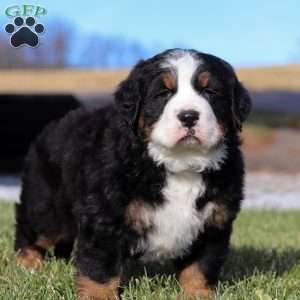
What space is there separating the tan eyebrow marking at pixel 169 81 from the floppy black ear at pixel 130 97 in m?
0.23

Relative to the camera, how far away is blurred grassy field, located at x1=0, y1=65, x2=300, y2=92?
1185 inches

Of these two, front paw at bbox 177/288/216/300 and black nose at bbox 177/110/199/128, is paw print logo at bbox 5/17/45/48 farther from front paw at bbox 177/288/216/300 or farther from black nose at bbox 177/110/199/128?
front paw at bbox 177/288/216/300

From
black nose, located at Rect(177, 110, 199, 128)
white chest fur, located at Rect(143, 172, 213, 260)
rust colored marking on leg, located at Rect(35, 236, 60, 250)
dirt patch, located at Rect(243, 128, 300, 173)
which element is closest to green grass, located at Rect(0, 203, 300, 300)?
rust colored marking on leg, located at Rect(35, 236, 60, 250)

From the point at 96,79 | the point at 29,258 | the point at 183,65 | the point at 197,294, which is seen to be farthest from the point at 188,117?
the point at 96,79

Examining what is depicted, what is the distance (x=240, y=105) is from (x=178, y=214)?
810 mm

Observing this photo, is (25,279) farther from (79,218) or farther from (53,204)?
(53,204)

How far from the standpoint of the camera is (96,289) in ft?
13.3

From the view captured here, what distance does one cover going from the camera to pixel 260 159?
22609 mm

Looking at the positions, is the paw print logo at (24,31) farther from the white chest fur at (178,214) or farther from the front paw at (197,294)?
the front paw at (197,294)

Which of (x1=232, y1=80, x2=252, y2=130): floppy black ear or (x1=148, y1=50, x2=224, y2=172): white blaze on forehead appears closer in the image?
(x1=148, y1=50, x2=224, y2=172): white blaze on forehead

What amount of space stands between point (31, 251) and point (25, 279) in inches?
40.4

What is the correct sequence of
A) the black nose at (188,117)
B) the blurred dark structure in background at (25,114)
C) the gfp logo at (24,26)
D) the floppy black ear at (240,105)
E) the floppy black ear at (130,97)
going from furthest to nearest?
the blurred dark structure in background at (25,114)
the gfp logo at (24,26)
the floppy black ear at (240,105)
the floppy black ear at (130,97)
the black nose at (188,117)

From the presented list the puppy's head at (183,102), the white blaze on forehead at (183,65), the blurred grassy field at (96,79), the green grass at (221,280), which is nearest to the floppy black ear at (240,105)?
the puppy's head at (183,102)

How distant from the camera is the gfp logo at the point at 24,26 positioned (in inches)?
200
